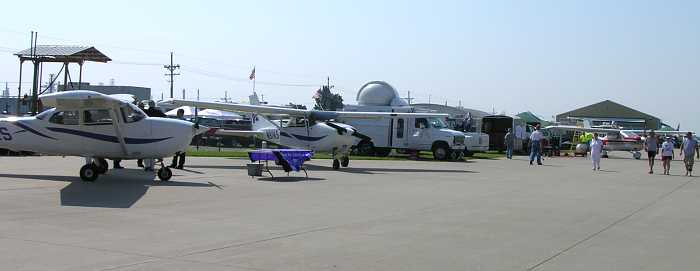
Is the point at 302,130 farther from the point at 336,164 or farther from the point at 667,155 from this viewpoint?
the point at 667,155

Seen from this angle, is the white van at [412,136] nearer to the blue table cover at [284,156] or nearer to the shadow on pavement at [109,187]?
the blue table cover at [284,156]

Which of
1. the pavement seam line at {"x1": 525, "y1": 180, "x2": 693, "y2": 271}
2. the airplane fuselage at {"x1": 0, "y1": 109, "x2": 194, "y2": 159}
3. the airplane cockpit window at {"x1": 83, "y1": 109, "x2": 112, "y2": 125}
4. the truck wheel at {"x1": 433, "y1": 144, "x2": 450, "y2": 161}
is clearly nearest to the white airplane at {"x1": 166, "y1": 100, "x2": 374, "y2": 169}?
the airplane fuselage at {"x1": 0, "y1": 109, "x2": 194, "y2": 159}

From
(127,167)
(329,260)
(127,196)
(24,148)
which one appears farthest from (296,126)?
(329,260)

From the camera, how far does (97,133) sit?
51.1 ft

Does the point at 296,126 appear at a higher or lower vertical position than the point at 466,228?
higher

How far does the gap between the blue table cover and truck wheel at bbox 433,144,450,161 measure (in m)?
14.7

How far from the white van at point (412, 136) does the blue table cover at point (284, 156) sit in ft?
44.6

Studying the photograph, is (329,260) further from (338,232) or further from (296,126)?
(296,126)

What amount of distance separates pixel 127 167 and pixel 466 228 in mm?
13049

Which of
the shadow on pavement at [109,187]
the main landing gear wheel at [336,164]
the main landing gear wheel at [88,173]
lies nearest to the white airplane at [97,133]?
the main landing gear wheel at [88,173]

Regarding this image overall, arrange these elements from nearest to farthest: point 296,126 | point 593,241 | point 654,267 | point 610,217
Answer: point 654,267 → point 593,241 → point 610,217 → point 296,126

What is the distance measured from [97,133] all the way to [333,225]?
Result: 8.30 metres

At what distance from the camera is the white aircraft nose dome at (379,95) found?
41.7m

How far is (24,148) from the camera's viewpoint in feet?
52.6
